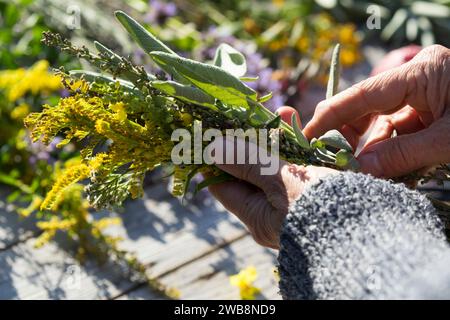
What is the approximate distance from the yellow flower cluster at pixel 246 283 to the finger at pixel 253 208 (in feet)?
0.90

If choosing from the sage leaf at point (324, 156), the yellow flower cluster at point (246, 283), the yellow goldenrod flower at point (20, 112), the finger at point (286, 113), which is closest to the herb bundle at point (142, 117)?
the sage leaf at point (324, 156)

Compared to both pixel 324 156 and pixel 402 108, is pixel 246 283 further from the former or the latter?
pixel 402 108

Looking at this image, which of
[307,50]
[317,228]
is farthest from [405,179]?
[307,50]

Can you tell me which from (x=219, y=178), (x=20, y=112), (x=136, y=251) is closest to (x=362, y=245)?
(x=219, y=178)

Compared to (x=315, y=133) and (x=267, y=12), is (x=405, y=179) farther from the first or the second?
(x=267, y=12)

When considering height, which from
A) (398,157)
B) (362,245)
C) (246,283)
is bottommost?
(246,283)

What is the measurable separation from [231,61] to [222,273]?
0.53 meters

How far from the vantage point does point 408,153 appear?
112 centimetres

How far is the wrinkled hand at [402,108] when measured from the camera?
1122 mm

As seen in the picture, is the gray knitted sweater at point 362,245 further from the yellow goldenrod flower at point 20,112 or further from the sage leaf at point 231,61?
the yellow goldenrod flower at point 20,112

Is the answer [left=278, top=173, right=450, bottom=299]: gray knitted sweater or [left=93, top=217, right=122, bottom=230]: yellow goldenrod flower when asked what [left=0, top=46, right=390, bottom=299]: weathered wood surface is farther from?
[left=278, top=173, right=450, bottom=299]: gray knitted sweater

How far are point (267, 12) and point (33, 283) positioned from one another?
1.44m
